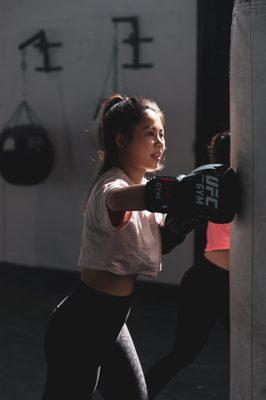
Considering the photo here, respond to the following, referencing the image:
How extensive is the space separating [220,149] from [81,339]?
4.57 ft

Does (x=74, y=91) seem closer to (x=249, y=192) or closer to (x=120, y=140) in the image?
(x=120, y=140)

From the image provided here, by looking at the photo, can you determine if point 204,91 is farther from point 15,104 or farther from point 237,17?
point 237,17

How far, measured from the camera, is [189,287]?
3.57 metres

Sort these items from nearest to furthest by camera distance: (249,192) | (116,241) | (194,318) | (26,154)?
(249,192) → (116,241) → (194,318) → (26,154)

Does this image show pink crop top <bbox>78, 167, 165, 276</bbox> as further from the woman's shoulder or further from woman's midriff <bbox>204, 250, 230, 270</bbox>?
woman's midriff <bbox>204, 250, 230, 270</bbox>

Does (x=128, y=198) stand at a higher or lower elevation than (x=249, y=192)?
lower

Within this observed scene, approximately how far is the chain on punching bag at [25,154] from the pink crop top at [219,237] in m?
3.51

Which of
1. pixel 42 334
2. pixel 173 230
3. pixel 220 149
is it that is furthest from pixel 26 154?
pixel 173 230

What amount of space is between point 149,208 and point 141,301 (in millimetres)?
4347

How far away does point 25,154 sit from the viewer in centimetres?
684

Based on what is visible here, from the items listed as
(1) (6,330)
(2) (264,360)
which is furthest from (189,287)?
(1) (6,330)

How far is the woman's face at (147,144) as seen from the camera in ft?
8.39

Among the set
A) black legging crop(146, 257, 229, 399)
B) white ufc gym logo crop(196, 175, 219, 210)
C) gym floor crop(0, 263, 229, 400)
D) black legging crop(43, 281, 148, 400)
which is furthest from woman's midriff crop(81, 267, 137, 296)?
gym floor crop(0, 263, 229, 400)

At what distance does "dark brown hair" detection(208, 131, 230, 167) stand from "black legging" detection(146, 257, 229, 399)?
0.52 metres
